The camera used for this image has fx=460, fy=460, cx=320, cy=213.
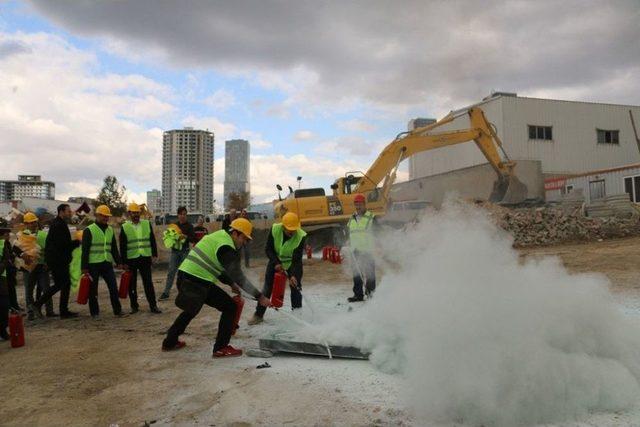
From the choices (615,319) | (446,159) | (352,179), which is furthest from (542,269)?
(446,159)

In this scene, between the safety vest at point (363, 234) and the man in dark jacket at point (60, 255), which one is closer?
the man in dark jacket at point (60, 255)

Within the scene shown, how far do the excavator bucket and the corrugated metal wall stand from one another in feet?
29.8

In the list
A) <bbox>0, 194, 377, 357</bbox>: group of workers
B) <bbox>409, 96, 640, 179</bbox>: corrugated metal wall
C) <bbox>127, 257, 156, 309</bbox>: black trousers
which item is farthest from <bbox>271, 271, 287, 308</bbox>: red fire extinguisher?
<bbox>409, 96, 640, 179</bbox>: corrugated metal wall

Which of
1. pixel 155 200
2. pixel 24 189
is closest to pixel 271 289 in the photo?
pixel 155 200

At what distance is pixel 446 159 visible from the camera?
106 feet

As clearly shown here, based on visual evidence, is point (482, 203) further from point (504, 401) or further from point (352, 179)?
point (504, 401)

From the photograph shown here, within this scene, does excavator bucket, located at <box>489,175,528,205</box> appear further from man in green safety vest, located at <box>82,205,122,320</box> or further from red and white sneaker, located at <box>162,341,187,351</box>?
red and white sneaker, located at <box>162,341,187,351</box>

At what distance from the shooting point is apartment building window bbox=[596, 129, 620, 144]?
1196 inches

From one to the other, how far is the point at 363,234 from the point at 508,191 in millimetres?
14137

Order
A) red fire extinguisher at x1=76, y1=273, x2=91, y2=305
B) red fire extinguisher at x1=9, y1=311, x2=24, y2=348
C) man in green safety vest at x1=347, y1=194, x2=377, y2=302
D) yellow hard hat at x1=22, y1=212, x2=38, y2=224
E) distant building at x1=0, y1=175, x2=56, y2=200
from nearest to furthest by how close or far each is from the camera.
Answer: red fire extinguisher at x1=9, y1=311, x2=24, y2=348, red fire extinguisher at x1=76, y1=273, x2=91, y2=305, man in green safety vest at x1=347, y1=194, x2=377, y2=302, yellow hard hat at x1=22, y1=212, x2=38, y2=224, distant building at x1=0, y1=175, x2=56, y2=200

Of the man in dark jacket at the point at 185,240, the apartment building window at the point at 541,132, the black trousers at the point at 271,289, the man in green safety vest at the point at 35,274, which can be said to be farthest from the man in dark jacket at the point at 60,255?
the apartment building window at the point at 541,132

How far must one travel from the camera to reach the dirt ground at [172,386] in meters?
3.42

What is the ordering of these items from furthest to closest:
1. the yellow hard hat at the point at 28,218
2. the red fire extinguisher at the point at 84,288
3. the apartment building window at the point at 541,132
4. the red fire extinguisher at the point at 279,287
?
the apartment building window at the point at 541,132 < the yellow hard hat at the point at 28,218 < the red fire extinguisher at the point at 84,288 < the red fire extinguisher at the point at 279,287

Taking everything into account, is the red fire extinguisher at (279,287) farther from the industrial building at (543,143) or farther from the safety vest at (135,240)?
the industrial building at (543,143)
